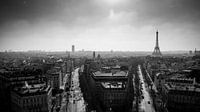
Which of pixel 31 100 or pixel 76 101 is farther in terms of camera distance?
pixel 76 101

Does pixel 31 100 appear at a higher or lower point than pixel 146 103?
higher

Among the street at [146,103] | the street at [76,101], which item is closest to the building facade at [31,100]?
the street at [76,101]

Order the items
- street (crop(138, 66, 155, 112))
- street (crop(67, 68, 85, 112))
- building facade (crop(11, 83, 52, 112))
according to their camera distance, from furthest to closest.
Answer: street (crop(138, 66, 155, 112)) → street (crop(67, 68, 85, 112)) → building facade (crop(11, 83, 52, 112))

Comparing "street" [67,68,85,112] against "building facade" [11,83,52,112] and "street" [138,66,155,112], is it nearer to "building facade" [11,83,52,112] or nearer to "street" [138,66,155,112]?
"building facade" [11,83,52,112]

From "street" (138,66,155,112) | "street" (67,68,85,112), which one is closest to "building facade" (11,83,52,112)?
"street" (67,68,85,112)

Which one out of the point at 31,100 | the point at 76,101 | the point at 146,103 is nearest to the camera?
the point at 31,100

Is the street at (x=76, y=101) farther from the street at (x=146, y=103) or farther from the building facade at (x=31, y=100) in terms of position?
the street at (x=146, y=103)

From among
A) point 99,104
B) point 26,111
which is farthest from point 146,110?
point 26,111

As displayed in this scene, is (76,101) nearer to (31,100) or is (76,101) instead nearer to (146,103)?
(31,100)

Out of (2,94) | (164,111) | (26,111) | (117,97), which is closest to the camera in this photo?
(26,111)

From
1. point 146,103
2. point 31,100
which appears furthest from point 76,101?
point 146,103

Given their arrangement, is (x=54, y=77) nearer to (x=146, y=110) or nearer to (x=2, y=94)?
(x=2, y=94)
